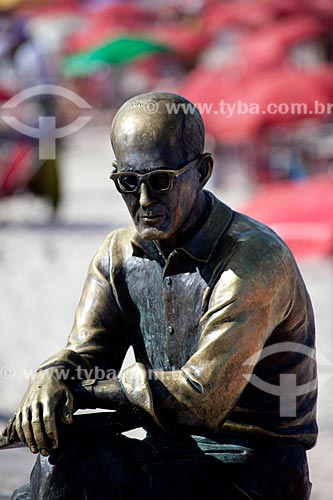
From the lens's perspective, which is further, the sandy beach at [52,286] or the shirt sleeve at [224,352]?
the sandy beach at [52,286]

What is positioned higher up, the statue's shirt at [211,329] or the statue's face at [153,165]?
the statue's face at [153,165]

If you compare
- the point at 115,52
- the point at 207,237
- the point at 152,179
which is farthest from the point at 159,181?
the point at 115,52

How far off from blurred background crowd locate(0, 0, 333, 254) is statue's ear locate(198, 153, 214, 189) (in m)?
7.38

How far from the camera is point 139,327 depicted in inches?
123

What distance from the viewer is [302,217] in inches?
415

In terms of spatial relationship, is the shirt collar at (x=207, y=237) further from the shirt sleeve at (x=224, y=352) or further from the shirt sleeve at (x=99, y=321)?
the shirt sleeve at (x=99, y=321)

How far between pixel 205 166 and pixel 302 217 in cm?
766

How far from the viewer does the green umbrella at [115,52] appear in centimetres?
1952

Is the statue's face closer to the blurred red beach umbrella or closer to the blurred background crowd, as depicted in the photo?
the blurred red beach umbrella

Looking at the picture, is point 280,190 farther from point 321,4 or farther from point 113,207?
point 321,4

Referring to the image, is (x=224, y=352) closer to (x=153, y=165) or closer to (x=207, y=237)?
(x=207, y=237)

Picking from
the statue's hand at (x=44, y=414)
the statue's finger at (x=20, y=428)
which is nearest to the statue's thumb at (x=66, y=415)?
the statue's hand at (x=44, y=414)

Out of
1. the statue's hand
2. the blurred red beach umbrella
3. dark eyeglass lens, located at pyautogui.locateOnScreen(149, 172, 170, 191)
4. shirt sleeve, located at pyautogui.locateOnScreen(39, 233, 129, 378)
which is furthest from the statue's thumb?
the blurred red beach umbrella

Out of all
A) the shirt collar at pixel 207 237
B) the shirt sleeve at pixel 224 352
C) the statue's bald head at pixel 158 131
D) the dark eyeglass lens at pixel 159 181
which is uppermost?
the statue's bald head at pixel 158 131
